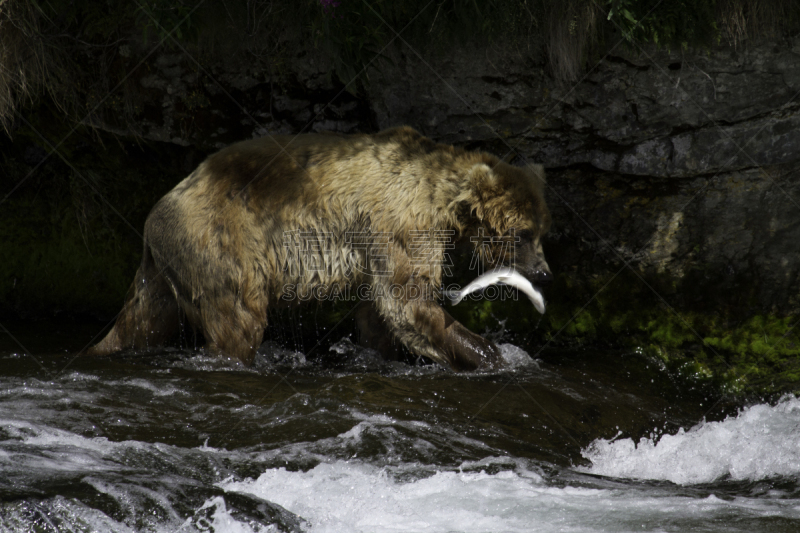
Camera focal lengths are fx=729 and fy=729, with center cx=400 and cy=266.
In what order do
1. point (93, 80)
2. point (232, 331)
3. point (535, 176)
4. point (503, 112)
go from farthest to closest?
point (93, 80), point (503, 112), point (535, 176), point (232, 331)

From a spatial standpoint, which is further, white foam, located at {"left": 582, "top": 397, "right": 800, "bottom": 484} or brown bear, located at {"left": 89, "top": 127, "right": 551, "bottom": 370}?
brown bear, located at {"left": 89, "top": 127, "right": 551, "bottom": 370}

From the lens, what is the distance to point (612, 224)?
20.6 feet

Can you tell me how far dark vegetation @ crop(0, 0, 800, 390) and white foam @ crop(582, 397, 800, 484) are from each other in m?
1.40

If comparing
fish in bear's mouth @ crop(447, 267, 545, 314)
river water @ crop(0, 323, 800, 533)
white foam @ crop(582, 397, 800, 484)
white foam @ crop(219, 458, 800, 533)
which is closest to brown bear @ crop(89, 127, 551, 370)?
fish in bear's mouth @ crop(447, 267, 545, 314)

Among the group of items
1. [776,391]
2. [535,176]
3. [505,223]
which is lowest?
[776,391]

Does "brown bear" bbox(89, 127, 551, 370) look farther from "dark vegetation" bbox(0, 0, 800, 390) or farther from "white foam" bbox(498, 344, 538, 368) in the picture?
"dark vegetation" bbox(0, 0, 800, 390)

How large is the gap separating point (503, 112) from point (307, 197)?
6.21 feet

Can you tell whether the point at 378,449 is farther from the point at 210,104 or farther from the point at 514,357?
the point at 210,104

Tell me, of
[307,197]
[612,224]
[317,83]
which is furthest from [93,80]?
[612,224]

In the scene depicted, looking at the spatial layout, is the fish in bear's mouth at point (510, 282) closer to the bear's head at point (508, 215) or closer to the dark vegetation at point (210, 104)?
the bear's head at point (508, 215)

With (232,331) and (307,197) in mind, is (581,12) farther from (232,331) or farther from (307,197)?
(232,331)

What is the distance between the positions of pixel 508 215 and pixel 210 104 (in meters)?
2.96

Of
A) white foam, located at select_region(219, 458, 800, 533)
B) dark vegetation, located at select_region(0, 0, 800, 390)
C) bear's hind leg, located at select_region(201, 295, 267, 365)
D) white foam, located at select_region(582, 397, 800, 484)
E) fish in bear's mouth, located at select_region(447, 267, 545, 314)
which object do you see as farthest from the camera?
dark vegetation, located at select_region(0, 0, 800, 390)

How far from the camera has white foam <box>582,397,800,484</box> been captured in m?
4.02
